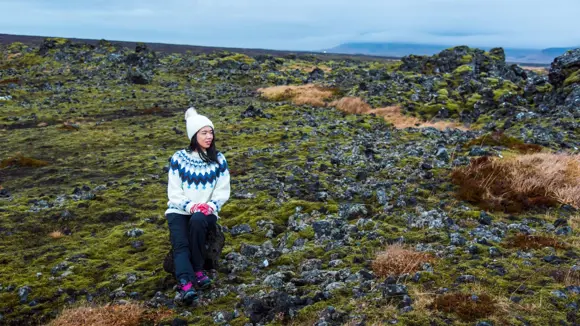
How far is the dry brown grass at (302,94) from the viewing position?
38469 millimetres

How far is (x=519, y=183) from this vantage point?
43.3ft

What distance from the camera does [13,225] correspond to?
42.9ft

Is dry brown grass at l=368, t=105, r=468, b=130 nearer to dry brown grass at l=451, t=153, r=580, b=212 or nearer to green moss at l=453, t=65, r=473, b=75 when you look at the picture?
dry brown grass at l=451, t=153, r=580, b=212

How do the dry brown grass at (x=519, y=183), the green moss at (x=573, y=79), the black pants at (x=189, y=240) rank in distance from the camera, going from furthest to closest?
the green moss at (x=573, y=79), the dry brown grass at (x=519, y=183), the black pants at (x=189, y=240)

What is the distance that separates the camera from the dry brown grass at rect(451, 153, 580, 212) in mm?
12557

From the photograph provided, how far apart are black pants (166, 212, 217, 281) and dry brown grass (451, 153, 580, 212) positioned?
8.27 metres

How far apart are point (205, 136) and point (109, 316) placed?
404cm

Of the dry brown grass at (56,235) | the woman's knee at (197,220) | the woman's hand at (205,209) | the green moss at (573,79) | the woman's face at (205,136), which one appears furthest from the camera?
the green moss at (573,79)

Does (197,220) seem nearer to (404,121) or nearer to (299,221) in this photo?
(299,221)

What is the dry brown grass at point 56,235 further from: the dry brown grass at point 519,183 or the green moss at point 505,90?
the green moss at point 505,90

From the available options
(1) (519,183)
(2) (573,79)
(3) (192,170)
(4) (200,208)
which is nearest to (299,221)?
(4) (200,208)

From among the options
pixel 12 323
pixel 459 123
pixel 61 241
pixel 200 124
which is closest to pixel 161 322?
pixel 12 323

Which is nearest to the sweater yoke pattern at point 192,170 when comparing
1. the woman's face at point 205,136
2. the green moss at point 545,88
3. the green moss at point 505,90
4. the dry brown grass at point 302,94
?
the woman's face at point 205,136

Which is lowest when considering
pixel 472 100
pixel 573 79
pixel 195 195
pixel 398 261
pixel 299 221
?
pixel 299 221
